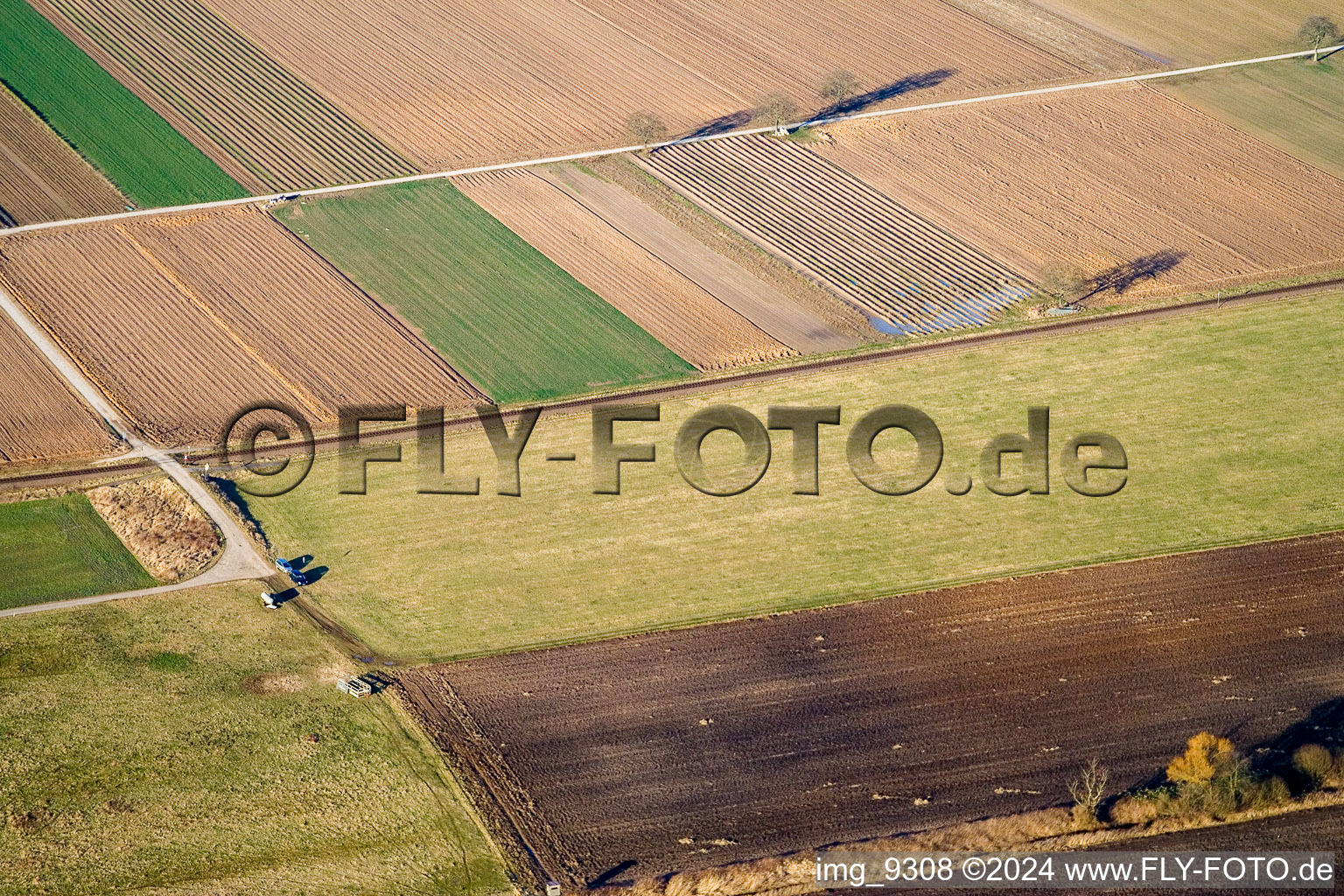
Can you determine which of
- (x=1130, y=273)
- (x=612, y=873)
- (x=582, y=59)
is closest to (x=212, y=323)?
(x=582, y=59)

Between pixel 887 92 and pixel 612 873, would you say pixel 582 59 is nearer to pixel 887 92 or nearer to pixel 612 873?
pixel 887 92

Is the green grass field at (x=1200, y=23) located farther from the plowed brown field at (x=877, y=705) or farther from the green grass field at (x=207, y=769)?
the green grass field at (x=207, y=769)

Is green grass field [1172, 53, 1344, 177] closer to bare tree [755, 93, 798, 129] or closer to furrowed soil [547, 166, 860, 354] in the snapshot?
bare tree [755, 93, 798, 129]

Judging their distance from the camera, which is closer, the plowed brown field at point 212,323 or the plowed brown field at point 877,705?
the plowed brown field at point 877,705

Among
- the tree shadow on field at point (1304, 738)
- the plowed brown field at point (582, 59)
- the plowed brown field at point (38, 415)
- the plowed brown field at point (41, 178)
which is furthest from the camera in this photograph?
the plowed brown field at point (582, 59)

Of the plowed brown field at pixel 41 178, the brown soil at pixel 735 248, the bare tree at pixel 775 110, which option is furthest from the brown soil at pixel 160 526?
the bare tree at pixel 775 110

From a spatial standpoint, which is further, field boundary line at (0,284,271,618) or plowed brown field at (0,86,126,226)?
plowed brown field at (0,86,126,226)

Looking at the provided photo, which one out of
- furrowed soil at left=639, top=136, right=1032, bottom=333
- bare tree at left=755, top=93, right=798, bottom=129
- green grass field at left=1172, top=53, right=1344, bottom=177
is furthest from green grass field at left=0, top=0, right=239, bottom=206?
green grass field at left=1172, top=53, right=1344, bottom=177
